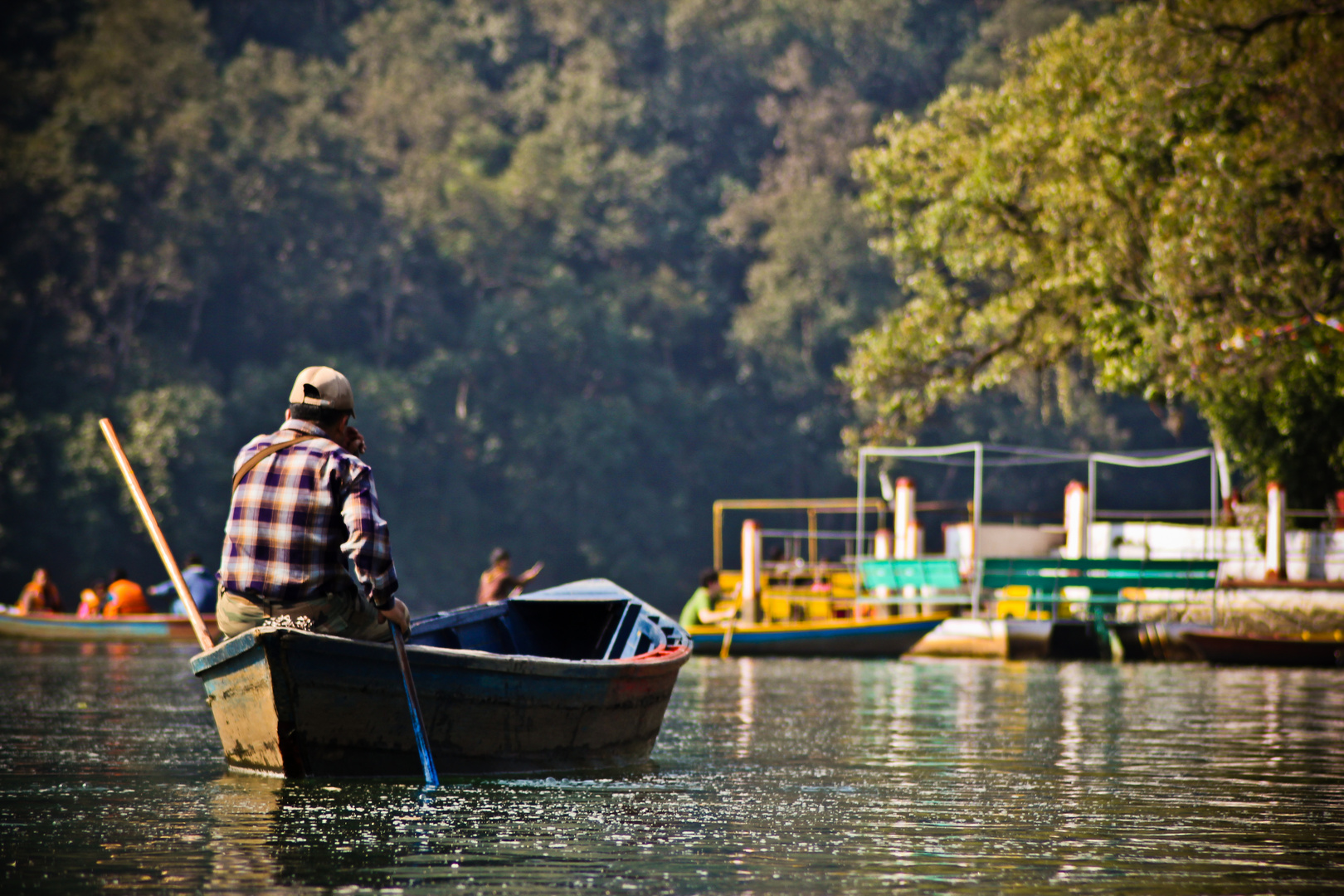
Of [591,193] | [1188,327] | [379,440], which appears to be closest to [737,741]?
[1188,327]

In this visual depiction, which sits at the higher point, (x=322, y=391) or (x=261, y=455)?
(x=322, y=391)

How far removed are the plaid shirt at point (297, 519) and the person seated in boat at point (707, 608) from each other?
1320cm

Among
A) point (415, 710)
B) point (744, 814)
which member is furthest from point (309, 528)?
point (744, 814)

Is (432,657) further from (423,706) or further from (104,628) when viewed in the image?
(104,628)

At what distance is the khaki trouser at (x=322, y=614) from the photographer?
6.77 metres

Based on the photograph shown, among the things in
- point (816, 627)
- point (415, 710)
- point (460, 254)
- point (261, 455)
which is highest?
point (460, 254)

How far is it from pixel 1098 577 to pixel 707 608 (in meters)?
4.95

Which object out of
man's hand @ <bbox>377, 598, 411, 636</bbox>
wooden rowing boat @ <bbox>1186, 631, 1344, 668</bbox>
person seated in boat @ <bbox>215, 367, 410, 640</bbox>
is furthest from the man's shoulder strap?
wooden rowing boat @ <bbox>1186, 631, 1344, 668</bbox>

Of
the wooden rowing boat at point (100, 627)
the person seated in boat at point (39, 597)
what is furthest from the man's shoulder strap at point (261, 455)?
the person seated in boat at point (39, 597)

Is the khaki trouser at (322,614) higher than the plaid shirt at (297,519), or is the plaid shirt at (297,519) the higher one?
the plaid shirt at (297,519)

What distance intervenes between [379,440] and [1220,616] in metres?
26.9

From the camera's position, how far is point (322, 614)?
6797mm

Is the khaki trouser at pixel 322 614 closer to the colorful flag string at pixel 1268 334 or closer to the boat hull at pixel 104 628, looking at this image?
the colorful flag string at pixel 1268 334

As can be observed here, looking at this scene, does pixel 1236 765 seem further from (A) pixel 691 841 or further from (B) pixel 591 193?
(B) pixel 591 193
